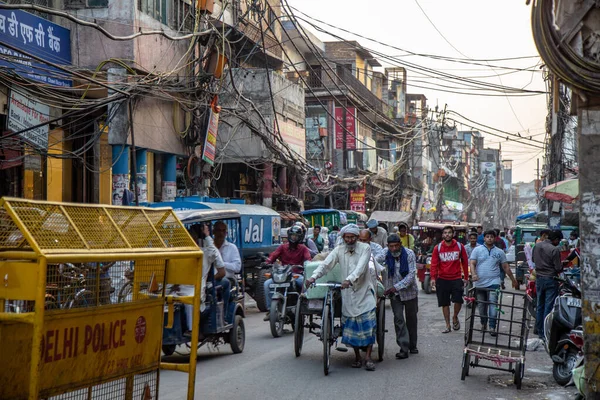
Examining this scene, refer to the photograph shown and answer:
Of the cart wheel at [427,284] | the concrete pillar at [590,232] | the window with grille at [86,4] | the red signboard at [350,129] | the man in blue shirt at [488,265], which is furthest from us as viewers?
the red signboard at [350,129]

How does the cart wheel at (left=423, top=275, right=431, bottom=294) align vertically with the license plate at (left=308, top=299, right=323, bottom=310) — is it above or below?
below

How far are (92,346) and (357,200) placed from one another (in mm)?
43173

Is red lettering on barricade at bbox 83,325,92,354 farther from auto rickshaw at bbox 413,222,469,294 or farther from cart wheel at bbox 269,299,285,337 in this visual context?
auto rickshaw at bbox 413,222,469,294

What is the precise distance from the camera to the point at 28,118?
58.3ft

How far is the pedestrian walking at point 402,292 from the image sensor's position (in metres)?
11.2

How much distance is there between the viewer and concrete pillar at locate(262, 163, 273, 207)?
32.1 meters

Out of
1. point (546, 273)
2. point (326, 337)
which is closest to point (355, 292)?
point (326, 337)

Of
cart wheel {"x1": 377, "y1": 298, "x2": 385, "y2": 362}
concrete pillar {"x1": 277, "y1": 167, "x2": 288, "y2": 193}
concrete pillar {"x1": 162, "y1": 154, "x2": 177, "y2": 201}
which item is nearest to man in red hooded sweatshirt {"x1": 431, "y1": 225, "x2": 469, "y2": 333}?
cart wheel {"x1": 377, "y1": 298, "x2": 385, "y2": 362}

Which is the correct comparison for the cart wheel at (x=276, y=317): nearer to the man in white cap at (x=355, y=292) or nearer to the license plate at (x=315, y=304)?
the license plate at (x=315, y=304)

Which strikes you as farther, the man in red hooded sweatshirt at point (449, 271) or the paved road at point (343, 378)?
the man in red hooded sweatshirt at point (449, 271)

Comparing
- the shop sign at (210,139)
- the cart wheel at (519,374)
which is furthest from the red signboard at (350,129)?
the cart wheel at (519,374)

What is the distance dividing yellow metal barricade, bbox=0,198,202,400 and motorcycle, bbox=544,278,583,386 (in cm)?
440

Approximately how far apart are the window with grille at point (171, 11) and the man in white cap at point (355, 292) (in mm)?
13265

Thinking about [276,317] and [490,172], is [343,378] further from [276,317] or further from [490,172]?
[490,172]
